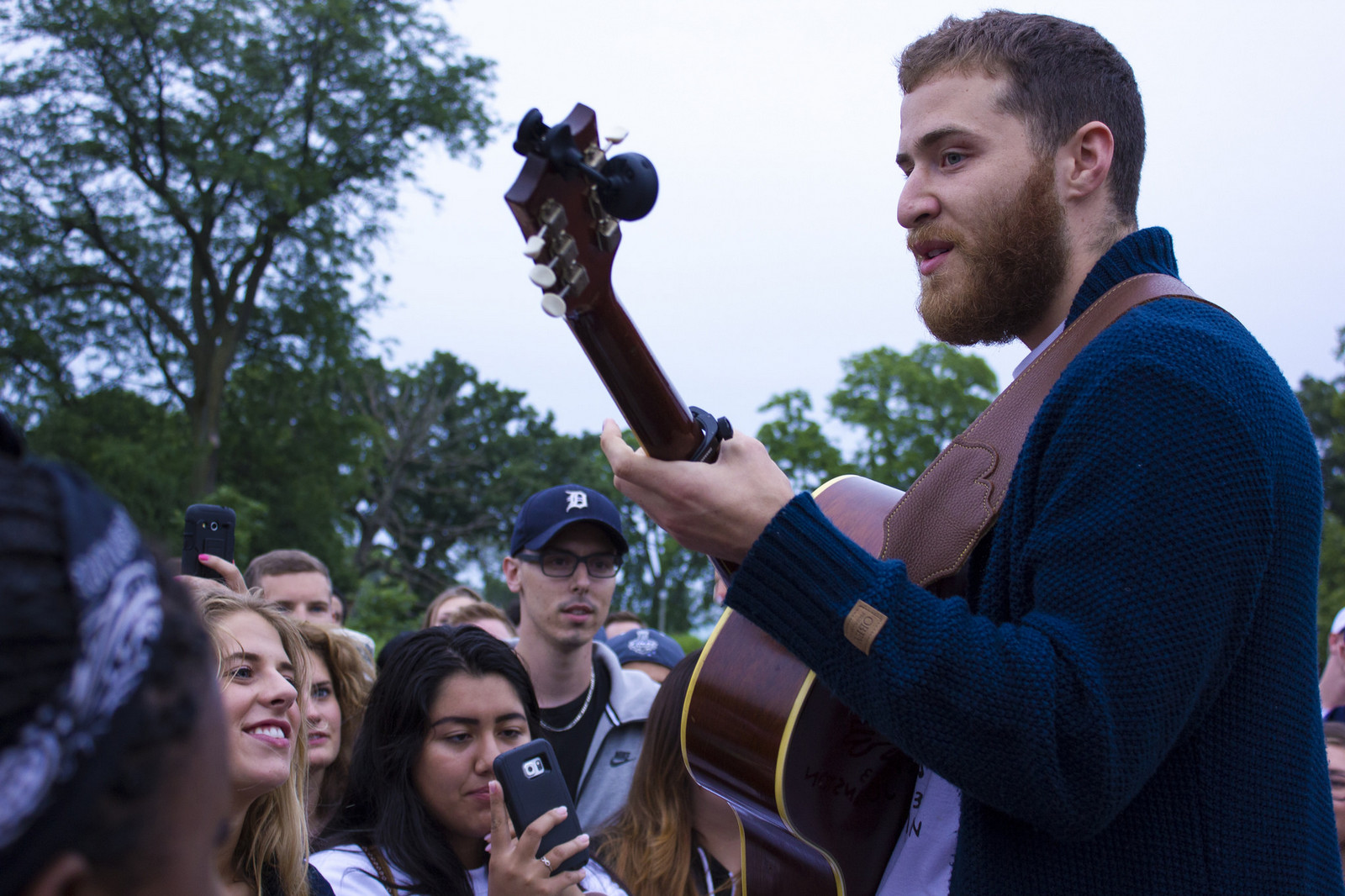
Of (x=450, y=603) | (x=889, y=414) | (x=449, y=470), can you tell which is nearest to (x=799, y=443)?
(x=889, y=414)

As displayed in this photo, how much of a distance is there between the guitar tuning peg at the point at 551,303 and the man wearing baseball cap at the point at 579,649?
3168 mm

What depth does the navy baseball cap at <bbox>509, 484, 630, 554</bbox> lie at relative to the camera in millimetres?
5152

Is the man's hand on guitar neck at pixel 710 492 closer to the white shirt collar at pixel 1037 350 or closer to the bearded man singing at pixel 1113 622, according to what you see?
the bearded man singing at pixel 1113 622

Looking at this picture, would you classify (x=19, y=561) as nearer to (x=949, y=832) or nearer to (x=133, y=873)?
(x=133, y=873)

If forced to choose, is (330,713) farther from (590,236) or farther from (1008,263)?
(1008,263)

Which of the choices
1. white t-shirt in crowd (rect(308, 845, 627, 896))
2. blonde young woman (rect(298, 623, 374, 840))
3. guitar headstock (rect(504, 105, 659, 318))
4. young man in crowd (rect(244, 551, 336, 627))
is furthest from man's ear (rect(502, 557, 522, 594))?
guitar headstock (rect(504, 105, 659, 318))

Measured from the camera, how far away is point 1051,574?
63.4 inches

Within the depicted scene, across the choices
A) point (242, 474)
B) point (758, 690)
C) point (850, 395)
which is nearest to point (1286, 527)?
point (758, 690)

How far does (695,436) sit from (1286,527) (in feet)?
3.00

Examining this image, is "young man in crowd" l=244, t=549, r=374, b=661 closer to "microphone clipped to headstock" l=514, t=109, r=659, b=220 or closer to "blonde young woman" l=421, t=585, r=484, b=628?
"blonde young woman" l=421, t=585, r=484, b=628

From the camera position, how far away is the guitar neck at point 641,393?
1.90 m

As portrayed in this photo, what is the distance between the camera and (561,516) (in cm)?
517

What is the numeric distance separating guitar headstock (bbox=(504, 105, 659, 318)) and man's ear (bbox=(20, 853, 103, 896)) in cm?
108

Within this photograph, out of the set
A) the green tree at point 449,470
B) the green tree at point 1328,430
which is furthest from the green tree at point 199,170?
the green tree at point 1328,430
